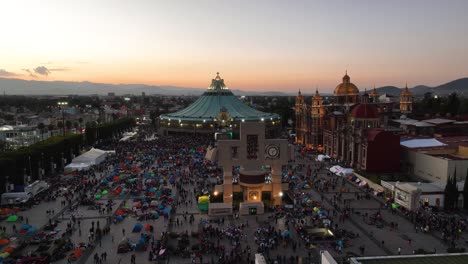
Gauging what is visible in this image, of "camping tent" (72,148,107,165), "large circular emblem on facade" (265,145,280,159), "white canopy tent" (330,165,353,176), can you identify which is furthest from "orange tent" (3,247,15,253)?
"white canopy tent" (330,165,353,176)

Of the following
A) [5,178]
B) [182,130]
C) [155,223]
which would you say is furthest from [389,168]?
[182,130]

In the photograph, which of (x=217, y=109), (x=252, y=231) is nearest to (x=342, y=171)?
(x=252, y=231)

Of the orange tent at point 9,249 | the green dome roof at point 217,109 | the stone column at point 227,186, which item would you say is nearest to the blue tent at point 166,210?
the stone column at point 227,186

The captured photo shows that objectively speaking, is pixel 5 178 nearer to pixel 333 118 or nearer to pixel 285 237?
pixel 285 237

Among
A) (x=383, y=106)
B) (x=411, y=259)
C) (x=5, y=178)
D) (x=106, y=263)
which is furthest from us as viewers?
(x=383, y=106)

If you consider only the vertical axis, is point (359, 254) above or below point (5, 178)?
below

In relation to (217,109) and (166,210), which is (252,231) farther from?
(217,109)
